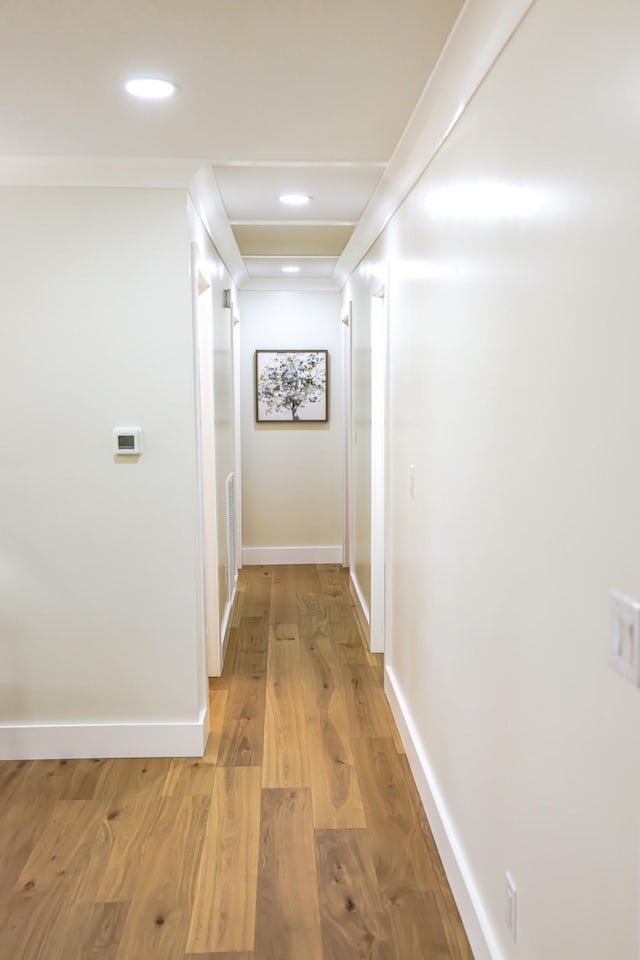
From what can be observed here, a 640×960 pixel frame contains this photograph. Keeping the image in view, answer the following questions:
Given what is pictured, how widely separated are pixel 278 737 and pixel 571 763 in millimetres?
2139

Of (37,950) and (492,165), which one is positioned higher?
(492,165)

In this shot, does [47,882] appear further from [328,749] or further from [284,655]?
[284,655]

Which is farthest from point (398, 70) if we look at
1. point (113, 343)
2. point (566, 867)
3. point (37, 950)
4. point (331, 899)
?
point (37, 950)

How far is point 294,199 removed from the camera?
137 inches

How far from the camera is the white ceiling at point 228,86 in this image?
5.56 ft

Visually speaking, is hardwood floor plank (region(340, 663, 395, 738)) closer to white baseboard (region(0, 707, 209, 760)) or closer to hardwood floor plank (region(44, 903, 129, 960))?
white baseboard (region(0, 707, 209, 760))

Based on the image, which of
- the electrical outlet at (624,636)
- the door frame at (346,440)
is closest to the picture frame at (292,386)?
the door frame at (346,440)

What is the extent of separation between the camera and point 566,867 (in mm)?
1303

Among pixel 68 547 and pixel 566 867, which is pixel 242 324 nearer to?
pixel 68 547

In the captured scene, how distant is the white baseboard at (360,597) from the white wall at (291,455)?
78 centimetres

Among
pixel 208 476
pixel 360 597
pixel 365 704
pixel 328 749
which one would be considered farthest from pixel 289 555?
pixel 328 749

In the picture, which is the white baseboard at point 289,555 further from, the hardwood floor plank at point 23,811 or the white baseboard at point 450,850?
the hardwood floor plank at point 23,811

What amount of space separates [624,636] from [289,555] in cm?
535

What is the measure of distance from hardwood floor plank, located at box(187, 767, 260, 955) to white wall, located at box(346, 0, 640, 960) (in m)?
0.60
